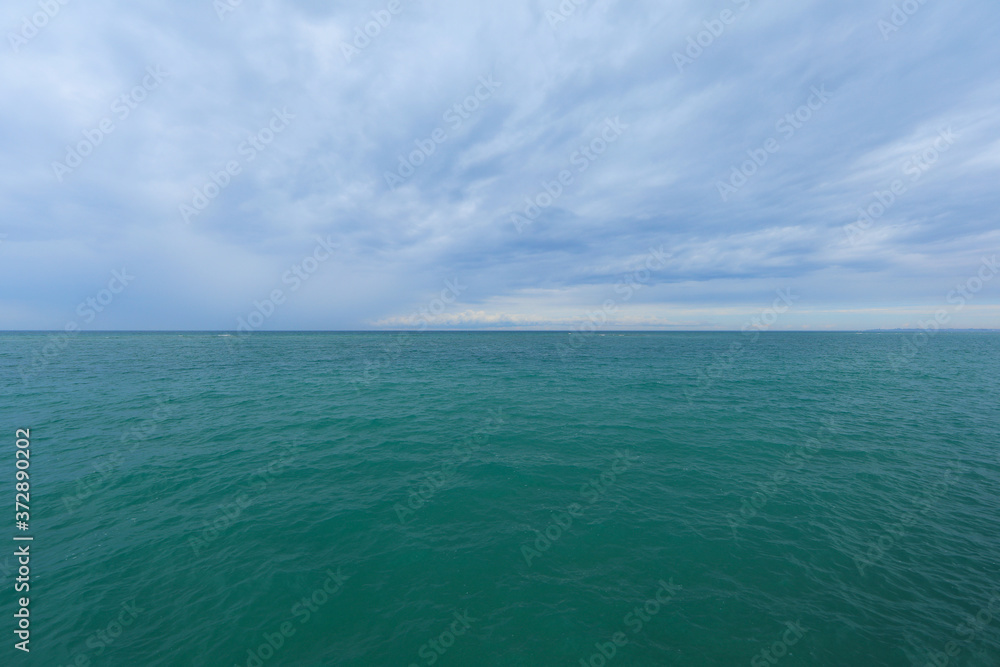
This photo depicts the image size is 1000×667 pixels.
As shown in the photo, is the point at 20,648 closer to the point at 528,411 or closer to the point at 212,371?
the point at 528,411

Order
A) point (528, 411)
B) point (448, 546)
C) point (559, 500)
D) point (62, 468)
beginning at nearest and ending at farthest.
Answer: point (448, 546) < point (559, 500) < point (62, 468) < point (528, 411)

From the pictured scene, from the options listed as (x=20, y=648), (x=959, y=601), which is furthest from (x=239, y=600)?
(x=959, y=601)

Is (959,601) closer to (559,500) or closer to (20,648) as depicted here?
(559,500)

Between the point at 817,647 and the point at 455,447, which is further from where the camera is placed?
the point at 455,447

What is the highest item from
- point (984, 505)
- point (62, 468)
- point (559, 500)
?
point (62, 468)

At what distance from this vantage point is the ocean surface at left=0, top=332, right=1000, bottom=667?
9789mm

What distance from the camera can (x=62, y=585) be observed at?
1138 centimetres

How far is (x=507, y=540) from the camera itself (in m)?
13.9

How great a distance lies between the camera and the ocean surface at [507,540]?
32.1ft

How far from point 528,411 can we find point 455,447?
10.5 metres

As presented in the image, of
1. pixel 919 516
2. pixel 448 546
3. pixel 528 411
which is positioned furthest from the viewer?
pixel 528 411

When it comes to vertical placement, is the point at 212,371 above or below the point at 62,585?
above

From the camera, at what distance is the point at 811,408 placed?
33781 millimetres

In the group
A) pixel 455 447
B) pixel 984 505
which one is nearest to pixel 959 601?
pixel 984 505
